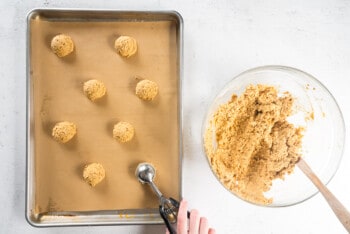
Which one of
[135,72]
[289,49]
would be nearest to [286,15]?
[289,49]

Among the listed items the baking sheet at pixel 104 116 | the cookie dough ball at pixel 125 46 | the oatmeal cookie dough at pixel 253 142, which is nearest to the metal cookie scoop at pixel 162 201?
the baking sheet at pixel 104 116

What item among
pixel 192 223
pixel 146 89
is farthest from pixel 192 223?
pixel 146 89

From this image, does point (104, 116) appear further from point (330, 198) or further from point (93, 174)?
point (330, 198)

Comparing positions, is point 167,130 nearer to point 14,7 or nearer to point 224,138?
point 224,138

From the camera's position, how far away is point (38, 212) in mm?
1220

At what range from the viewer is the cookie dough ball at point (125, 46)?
117 centimetres

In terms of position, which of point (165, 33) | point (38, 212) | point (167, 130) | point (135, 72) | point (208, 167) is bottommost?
point (38, 212)

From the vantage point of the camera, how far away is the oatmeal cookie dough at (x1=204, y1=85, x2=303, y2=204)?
1136 millimetres

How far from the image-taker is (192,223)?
1.14 metres

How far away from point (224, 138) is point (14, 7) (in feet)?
2.48

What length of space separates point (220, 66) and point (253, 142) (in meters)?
0.27

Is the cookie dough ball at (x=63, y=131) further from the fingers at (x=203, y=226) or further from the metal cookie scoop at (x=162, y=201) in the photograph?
the fingers at (x=203, y=226)

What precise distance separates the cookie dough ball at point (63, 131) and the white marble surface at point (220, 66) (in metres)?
0.13

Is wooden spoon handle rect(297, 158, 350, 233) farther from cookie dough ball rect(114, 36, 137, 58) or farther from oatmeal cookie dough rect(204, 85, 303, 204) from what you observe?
cookie dough ball rect(114, 36, 137, 58)
